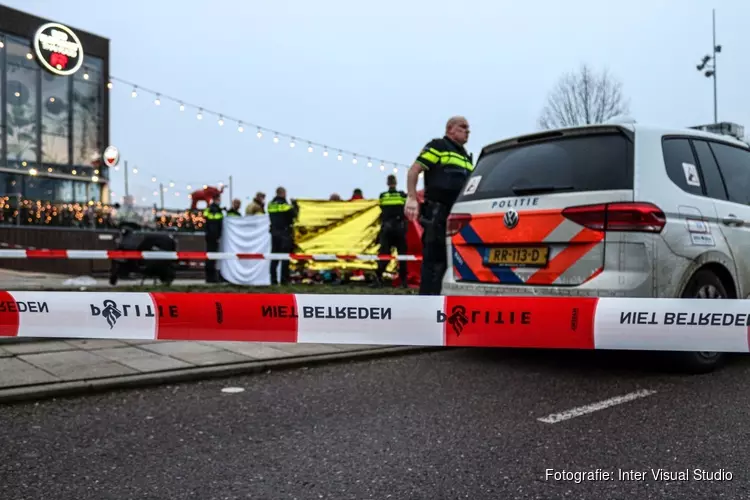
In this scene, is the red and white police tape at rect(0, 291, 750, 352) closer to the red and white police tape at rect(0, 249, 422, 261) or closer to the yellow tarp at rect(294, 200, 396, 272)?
the red and white police tape at rect(0, 249, 422, 261)

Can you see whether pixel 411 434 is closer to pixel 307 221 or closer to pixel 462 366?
pixel 462 366

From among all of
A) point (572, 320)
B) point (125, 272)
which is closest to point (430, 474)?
point (572, 320)

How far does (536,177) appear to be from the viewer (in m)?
5.03

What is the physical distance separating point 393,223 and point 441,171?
5165 mm

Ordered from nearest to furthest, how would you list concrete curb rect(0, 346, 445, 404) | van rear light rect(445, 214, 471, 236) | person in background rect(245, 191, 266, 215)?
concrete curb rect(0, 346, 445, 404) → van rear light rect(445, 214, 471, 236) → person in background rect(245, 191, 266, 215)

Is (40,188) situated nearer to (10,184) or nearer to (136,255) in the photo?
(10,184)

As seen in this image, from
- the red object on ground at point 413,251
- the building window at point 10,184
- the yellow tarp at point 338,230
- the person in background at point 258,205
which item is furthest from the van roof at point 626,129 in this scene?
the building window at point 10,184

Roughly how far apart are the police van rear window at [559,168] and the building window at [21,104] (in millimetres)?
22416

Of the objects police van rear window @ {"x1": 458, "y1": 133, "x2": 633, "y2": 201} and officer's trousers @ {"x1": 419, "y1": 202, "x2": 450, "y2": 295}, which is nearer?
police van rear window @ {"x1": 458, "y1": 133, "x2": 633, "y2": 201}

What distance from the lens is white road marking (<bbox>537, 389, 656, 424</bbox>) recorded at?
381 cm

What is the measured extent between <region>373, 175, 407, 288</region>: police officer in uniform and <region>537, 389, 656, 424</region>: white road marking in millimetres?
7173

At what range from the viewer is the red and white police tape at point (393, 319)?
3363 mm

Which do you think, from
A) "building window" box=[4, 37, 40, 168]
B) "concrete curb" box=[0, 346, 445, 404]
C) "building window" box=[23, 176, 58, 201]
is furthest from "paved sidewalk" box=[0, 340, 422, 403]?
"building window" box=[4, 37, 40, 168]

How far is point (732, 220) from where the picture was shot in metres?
5.11
